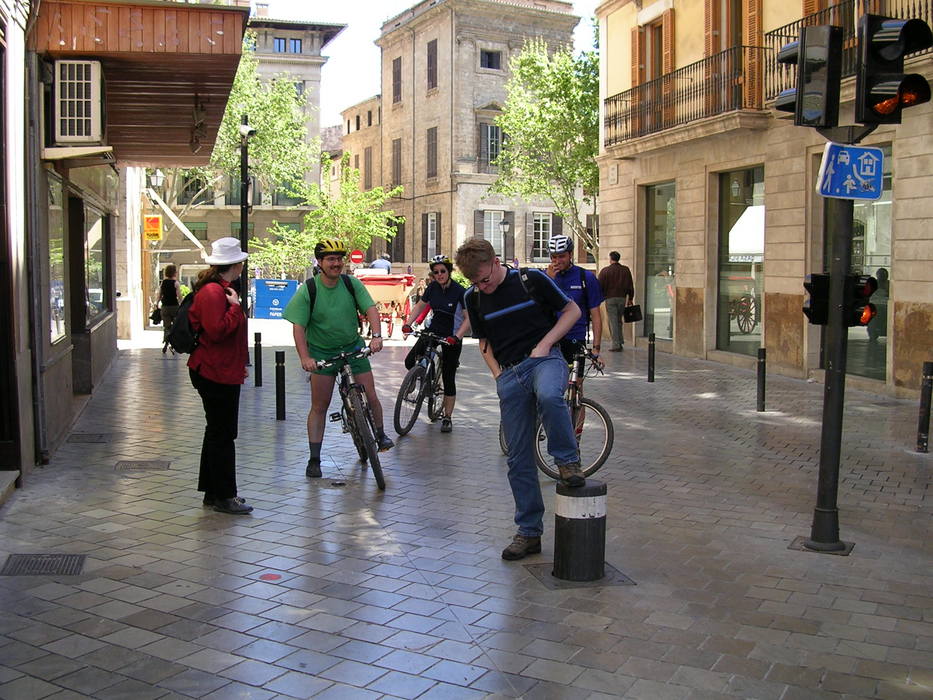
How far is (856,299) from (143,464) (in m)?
5.77

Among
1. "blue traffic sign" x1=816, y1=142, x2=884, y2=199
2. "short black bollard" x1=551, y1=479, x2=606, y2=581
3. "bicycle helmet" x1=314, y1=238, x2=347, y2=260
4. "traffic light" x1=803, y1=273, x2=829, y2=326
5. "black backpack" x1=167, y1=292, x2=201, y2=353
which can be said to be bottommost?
"short black bollard" x1=551, y1=479, x2=606, y2=581

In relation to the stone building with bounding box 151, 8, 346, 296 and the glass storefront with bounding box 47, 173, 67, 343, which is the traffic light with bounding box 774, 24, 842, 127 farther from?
the stone building with bounding box 151, 8, 346, 296

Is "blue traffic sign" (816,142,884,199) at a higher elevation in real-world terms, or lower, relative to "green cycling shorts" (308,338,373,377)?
higher

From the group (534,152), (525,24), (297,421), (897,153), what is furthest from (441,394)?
(525,24)

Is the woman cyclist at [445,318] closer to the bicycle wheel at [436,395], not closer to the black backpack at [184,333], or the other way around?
the bicycle wheel at [436,395]

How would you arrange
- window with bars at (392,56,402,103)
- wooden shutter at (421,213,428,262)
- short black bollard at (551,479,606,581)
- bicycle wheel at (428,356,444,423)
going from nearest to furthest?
1. short black bollard at (551,479,606,581)
2. bicycle wheel at (428,356,444,423)
3. wooden shutter at (421,213,428,262)
4. window with bars at (392,56,402,103)

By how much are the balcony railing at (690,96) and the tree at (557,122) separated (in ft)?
34.6

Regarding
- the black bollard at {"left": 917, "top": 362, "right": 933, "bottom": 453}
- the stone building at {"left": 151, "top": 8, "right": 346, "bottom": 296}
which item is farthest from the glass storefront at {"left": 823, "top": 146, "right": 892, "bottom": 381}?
the stone building at {"left": 151, "top": 8, "right": 346, "bottom": 296}

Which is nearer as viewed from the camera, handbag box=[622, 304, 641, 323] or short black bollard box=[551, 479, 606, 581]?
short black bollard box=[551, 479, 606, 581]

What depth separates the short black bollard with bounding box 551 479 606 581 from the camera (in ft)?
18.2

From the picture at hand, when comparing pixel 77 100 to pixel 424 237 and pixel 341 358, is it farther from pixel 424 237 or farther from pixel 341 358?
pixel 424 237

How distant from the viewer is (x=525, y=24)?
49750 millimetres

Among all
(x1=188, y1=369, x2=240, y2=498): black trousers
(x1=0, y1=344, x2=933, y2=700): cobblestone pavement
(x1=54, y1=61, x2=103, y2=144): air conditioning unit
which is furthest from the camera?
(x1=54, y1=61, x2=103, y2=144): air conditioning unit

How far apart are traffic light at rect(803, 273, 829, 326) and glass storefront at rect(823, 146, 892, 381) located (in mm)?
8736
